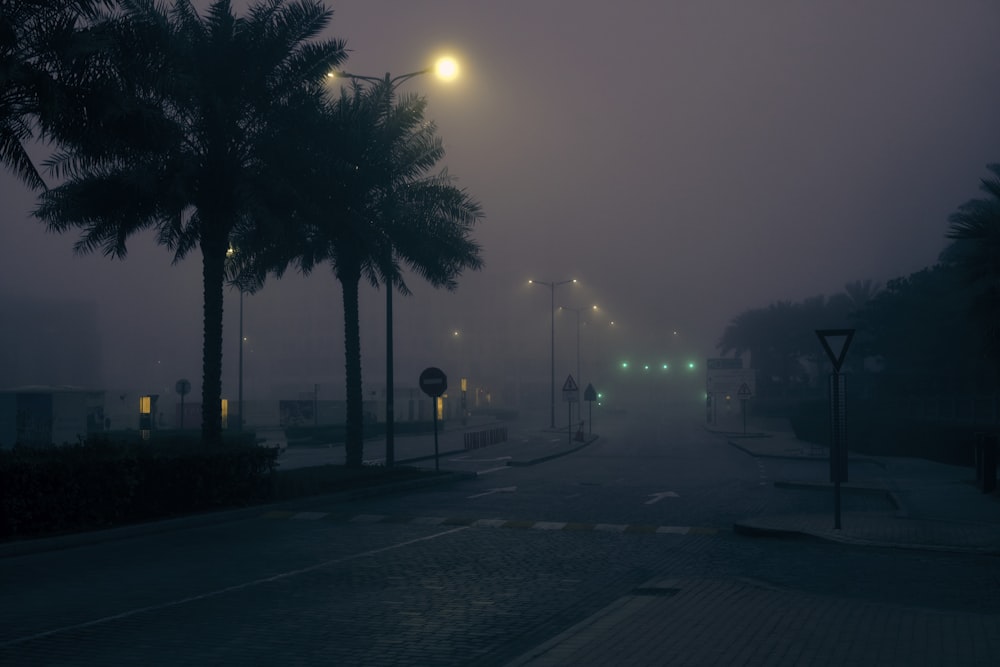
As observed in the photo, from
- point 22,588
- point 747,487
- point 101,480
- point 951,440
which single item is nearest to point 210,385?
point 101,480

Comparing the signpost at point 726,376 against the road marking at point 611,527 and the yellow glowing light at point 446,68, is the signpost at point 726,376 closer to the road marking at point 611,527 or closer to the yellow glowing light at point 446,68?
the yellow glowing light at point 446,68

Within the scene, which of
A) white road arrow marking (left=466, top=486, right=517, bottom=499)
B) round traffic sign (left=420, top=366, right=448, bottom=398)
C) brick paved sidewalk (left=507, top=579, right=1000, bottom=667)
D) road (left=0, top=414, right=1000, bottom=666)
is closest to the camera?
brick paved sidewalk (left=507, top=579, right=1000, bottom=667)

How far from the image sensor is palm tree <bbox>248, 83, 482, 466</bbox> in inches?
996

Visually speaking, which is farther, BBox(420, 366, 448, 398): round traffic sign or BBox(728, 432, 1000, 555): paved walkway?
BBox(420, 366, 448, 398): round traffic sign

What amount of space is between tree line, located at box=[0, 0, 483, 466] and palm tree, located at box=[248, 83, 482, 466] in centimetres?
6

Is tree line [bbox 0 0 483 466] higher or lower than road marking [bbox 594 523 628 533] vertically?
higher

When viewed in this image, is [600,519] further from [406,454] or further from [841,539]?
[406,454]

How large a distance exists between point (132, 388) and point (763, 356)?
232 ft

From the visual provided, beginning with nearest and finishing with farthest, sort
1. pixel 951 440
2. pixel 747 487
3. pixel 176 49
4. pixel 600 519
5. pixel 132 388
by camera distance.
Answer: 1. pixel 600 519
2. pixel 176 49
3. pixel 747 487
4. pixel 951 440
5. pixel 132 388

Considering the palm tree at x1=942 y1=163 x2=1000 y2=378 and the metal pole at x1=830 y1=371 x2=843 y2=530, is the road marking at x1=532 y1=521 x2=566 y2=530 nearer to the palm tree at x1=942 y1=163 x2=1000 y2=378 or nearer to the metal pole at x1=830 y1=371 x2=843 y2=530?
the metal pole at x1=830 y1=371 x2=843 y2=530

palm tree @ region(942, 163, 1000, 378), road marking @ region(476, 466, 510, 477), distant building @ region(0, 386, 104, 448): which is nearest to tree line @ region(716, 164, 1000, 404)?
palm tree @ region(942, 163, 1000, 378)

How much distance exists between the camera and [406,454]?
3966 centimetres

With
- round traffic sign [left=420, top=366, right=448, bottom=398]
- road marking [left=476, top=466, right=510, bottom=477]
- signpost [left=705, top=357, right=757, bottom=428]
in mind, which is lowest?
road marking [left=476, top=466, right=510, bottom=477]

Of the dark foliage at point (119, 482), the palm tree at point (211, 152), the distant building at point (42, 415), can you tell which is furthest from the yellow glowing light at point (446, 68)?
the distant building at point (42, 415)
